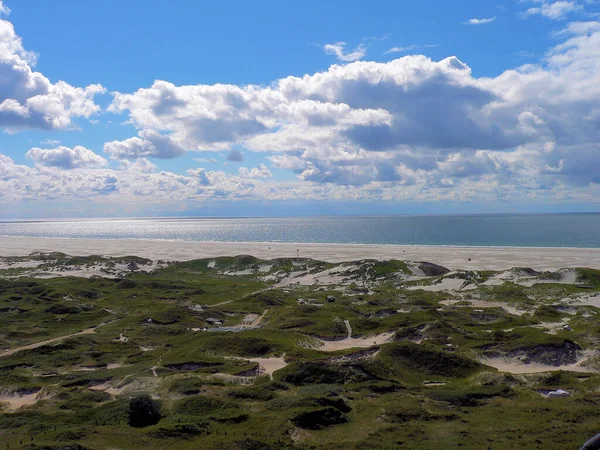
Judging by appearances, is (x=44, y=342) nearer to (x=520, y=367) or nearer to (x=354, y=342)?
(x=354, y=342)

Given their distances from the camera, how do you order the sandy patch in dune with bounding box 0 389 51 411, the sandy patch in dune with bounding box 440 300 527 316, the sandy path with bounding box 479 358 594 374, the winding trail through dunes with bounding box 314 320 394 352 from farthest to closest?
the sandy patch in dune with bounding box 440 300 527 316
the winding trail through dunes with bounding box 314 320 394 352
the sandy path with bounding box 479 358 594 374
the sandy patch in dune with bounding box 0 389 51 411

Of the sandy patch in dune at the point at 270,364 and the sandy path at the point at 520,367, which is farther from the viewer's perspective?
the sandy patch in dune at the point at 270,364

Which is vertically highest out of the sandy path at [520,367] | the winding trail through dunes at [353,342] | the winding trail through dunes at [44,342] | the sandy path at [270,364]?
the sandy path at [520,367]

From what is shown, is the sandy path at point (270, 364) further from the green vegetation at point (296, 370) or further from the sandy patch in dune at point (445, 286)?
the sandy patch in dune at point (445, 286)

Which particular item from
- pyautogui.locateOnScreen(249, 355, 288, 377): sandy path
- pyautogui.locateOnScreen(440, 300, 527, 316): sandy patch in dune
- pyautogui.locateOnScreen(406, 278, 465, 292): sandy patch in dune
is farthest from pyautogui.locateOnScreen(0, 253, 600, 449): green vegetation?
pyautogui.locateOnScreen(406, 278, 465, 292): sandy patch in dune

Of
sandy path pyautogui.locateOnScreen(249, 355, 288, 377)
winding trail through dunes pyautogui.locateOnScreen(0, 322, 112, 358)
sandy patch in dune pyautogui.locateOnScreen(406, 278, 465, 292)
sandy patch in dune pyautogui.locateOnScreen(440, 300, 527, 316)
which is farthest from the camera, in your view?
sandy patch in dune pyautogui.locateOnScreen(406, 278, 465, 292)

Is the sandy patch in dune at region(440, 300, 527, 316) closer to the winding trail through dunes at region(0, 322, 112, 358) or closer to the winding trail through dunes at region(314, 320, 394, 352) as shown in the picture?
the winding trail through dunes at region(314, 320, 394, 352)

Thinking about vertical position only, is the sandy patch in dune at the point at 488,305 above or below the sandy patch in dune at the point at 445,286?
below

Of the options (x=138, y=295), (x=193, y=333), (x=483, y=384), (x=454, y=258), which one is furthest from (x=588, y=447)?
(x=454, y=258)

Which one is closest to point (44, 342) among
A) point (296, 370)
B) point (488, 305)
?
point (296, 370)

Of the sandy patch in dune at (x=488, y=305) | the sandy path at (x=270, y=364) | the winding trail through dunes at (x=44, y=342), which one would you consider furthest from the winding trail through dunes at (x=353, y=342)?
the winding trail through dunes at (x=44, y=342)

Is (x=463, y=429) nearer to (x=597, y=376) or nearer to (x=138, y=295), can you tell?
(x=597, y=376)
